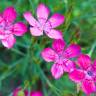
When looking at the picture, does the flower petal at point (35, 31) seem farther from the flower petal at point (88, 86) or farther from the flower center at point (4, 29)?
the flower petal at point (88, 86)

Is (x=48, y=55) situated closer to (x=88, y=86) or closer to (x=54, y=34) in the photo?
(x=54, y=34)

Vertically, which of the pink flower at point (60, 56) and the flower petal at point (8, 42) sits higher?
the flower petal at point (8, 42)

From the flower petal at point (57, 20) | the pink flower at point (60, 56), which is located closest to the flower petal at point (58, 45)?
the pink flower at point (60, 56)

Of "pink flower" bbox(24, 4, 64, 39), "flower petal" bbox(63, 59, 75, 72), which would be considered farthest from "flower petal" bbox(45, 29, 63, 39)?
"flower petal" bbox(63, 59, 75, 72)

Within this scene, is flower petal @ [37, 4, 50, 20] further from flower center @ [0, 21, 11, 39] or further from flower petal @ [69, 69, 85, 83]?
flower petal @ [69, 69, 85, 83]

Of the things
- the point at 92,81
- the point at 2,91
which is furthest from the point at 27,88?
the point at 2,91

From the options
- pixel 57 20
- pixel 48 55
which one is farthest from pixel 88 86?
pixel 57 20
